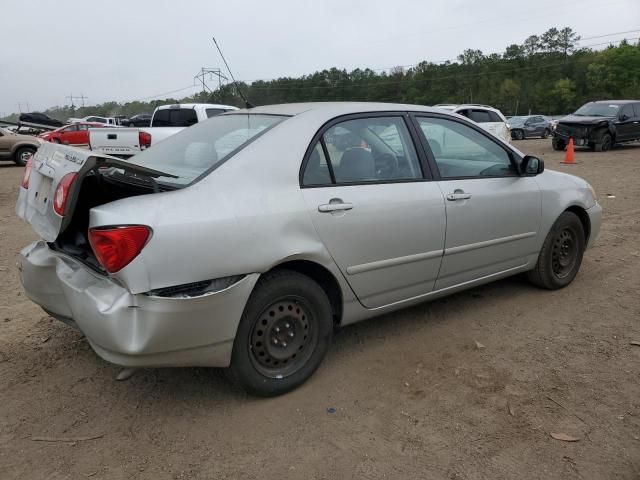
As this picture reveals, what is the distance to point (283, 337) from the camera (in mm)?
2982

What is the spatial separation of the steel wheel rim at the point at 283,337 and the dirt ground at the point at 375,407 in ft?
0.63

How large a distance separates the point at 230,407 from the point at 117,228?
3.84ft

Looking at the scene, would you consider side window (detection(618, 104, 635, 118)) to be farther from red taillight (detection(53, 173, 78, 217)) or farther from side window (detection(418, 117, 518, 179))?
red taillight (detection(53, 173, 78, 217))

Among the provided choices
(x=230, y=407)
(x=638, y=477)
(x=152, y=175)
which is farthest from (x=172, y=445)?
(x=638, y=477)

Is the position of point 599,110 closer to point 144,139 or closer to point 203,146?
point 144,139

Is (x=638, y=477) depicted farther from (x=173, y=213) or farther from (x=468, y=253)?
(x=173, y=213)

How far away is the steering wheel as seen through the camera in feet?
11.1

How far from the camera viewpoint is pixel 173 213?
248 cm

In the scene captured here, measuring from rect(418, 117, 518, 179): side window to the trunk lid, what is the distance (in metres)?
1.95

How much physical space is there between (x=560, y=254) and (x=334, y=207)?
8.46 ft

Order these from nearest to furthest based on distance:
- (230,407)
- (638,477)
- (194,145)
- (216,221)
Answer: (638,477)
(216,221)
(230,407)
(194,145)

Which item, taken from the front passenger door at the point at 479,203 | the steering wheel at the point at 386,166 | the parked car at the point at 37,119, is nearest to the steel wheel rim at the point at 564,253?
the front passenger door at the point at 479,203

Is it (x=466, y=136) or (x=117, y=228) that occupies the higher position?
(x=466, y=136)

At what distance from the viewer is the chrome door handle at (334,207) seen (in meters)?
2.98
